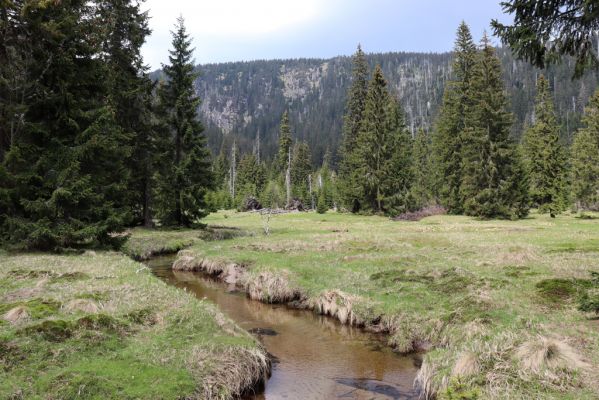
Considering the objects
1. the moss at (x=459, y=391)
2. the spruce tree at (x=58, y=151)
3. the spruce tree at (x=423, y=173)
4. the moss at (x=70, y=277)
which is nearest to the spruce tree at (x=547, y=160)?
the spruce tree at (x=423, y=173)

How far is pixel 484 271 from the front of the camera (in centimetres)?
1681

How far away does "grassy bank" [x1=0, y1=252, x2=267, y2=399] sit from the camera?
295 inches

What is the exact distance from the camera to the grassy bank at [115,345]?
748cm

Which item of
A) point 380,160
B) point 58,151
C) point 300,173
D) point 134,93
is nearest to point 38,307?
point 58,151

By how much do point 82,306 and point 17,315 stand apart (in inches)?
57.7

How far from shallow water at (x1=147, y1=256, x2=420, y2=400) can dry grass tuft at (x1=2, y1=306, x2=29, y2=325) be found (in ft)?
18.2

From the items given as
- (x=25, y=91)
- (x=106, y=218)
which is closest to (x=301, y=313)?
(x=106, y=218)

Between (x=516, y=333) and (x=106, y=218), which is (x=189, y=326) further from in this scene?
(x=106, y=218)

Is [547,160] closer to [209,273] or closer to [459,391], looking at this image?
[209,273]

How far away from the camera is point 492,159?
4762 centimetres

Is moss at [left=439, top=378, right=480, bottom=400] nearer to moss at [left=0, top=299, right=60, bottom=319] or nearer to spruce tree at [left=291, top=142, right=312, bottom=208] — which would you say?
moss at [left=0, top=299, right=60, bottom=319]

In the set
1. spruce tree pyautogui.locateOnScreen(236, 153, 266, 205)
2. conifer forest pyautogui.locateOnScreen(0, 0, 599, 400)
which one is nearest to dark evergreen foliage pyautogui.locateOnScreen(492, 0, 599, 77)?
conifer forest pyautogui.locateOnScreen(0, 0, 599, 400)

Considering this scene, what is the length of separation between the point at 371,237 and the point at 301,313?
14.2 meters

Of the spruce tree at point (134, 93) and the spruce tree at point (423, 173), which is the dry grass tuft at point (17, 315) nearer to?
the spruce tree at point (134, 93)
